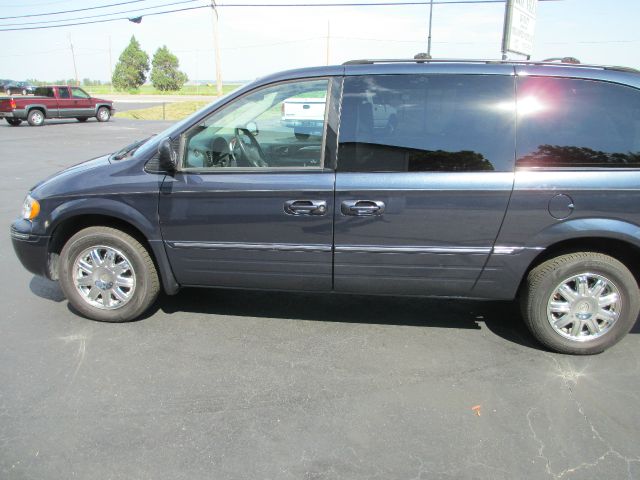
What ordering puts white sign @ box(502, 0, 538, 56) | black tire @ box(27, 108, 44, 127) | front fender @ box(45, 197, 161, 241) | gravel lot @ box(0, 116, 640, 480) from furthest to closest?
black tire @ box(27, 108, 44, 127) → white sign @ box(502, 0, 538, 56) → front fender @ box(45, 197, 161, 241) → gravel lot @ box(0, 116, 640, 480)

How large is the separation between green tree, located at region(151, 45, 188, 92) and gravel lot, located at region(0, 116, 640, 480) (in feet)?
235

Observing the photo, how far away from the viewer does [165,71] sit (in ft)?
228

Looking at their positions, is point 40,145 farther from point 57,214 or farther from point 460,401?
point 460,401

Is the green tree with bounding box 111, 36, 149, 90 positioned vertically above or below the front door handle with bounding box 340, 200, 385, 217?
above

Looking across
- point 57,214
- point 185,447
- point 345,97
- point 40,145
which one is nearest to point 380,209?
point 345,97

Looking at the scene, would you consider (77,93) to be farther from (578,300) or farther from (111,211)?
(578,300)

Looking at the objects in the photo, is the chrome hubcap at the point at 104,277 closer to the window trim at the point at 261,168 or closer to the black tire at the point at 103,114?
the window trim at the point at 261,168

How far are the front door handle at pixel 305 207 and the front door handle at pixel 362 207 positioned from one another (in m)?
0.13

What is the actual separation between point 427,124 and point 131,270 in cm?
236

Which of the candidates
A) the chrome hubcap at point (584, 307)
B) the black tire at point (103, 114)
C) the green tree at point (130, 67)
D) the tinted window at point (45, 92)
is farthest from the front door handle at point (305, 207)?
the green tree at point (130, 67)

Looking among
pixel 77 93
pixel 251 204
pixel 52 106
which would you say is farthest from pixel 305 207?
pixel 77 93

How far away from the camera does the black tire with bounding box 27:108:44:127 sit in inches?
806

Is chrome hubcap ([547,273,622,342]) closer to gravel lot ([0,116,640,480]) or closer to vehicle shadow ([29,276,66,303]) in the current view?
gravel lot ([0,116,640,480])

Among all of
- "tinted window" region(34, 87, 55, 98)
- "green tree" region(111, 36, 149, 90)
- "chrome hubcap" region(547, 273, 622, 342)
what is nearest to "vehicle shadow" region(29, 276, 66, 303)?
"chrome hubcap" region(547, 273, 622, 342)
